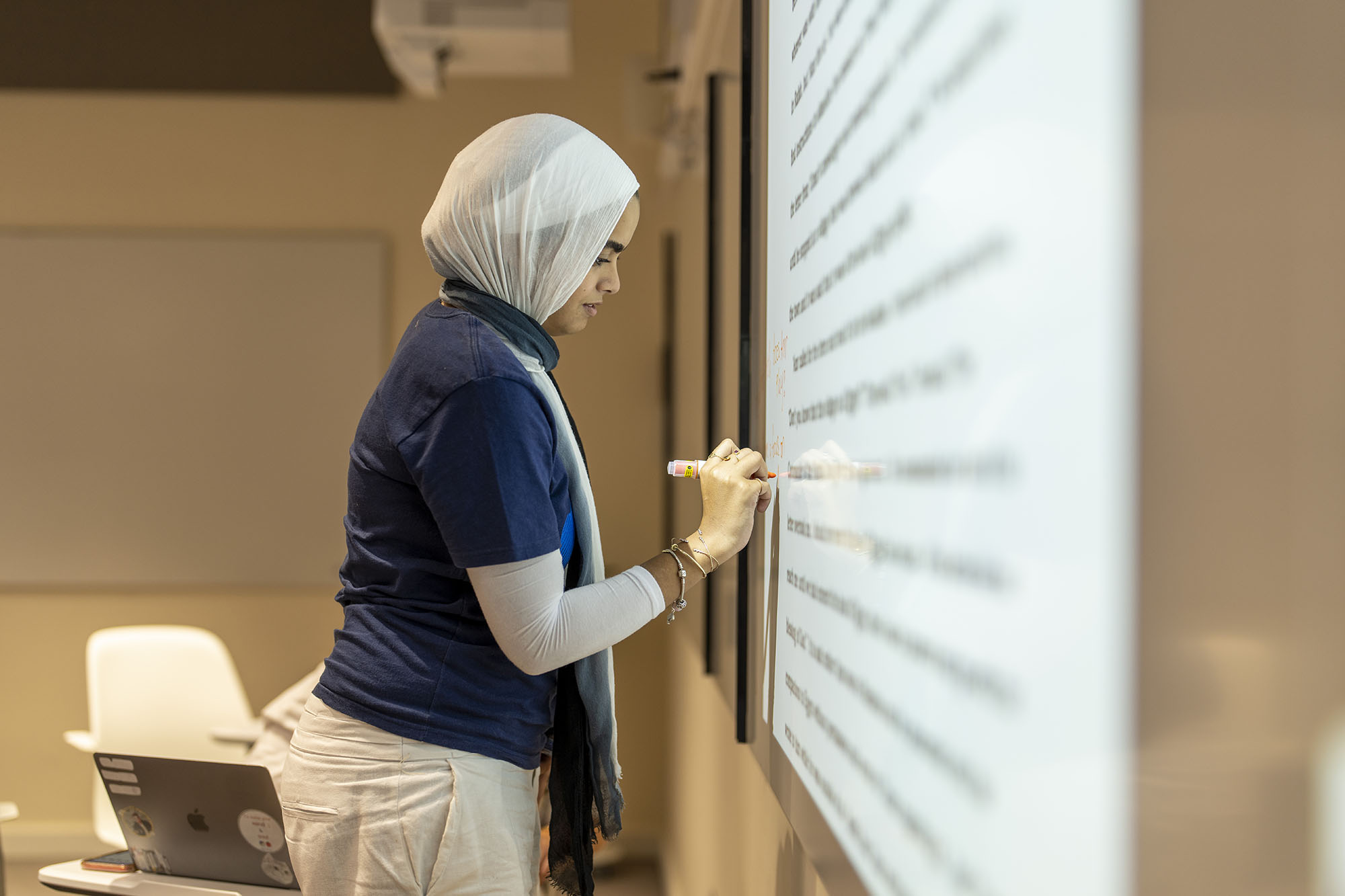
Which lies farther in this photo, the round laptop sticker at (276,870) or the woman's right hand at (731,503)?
the round laptop sticker at (276,870)

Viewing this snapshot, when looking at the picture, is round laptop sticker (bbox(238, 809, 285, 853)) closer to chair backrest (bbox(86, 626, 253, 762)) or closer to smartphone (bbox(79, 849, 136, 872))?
smartphone (bbox(79, 849, 136, 872))

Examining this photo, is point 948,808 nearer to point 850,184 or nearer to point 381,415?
point 850,184

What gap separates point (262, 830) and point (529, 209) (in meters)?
1.14

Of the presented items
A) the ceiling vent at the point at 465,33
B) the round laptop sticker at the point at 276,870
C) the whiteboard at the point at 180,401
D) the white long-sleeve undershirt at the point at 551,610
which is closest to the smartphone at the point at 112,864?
the round laptop sticker at the point at 276,870

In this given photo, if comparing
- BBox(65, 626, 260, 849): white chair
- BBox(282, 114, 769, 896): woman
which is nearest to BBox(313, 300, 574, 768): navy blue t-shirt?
BBox(282, 114, 769, 896): woman

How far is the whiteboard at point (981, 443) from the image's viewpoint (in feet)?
1.09

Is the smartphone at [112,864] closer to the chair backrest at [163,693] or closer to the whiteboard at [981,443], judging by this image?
the chair backrest at [163,693]

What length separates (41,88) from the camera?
3.66 meters

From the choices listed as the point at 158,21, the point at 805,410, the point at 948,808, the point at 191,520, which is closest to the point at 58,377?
the point at 191,520

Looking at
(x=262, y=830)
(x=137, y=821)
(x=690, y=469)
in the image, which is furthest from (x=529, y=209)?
(x=137, y=821)

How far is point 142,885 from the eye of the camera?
1624mm

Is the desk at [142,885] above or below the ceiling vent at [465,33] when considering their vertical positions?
below

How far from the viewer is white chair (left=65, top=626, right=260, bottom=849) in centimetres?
282

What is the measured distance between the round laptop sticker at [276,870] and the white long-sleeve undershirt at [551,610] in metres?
0.85
